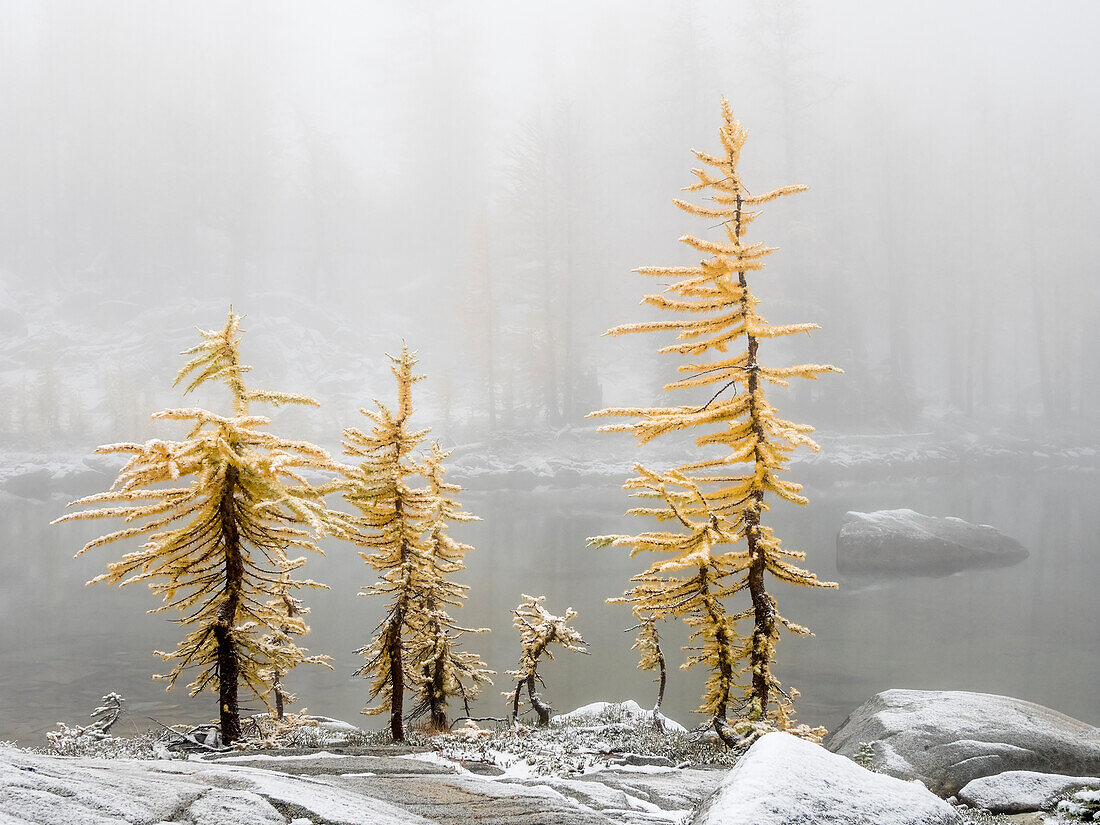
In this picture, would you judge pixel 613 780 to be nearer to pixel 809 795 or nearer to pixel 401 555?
pixel 809 795

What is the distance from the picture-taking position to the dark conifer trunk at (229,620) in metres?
7.75

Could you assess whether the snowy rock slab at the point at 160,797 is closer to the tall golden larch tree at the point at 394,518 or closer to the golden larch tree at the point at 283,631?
the golden larch tree at the point at 283,631

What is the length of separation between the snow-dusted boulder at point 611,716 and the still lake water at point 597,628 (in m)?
1.80

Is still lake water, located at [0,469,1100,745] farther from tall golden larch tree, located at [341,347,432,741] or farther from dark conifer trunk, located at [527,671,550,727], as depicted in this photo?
tall golden larch tree, located at [341,347,432,741]

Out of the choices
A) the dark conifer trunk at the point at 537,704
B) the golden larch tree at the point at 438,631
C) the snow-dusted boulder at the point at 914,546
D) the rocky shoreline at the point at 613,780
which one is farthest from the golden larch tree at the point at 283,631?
the snow-dusted boulder at the point at 914,546

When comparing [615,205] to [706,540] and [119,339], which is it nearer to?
[119,339]

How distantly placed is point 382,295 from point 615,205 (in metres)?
30.5

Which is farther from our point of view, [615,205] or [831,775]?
[615,205]

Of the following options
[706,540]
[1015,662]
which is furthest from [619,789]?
[1015,662]

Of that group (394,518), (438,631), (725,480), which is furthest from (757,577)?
(394,518)

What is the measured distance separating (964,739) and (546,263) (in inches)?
1733

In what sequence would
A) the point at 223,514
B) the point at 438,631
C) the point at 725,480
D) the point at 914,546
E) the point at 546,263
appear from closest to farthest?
the point at 223,514 → the point at 725,480 → the point at 438,631 → the point at 914,546 → the point at 546,263

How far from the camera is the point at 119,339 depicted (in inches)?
2165

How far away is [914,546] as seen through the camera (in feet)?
73.2
